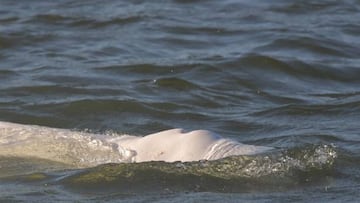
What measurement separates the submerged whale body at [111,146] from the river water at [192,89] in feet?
0.25

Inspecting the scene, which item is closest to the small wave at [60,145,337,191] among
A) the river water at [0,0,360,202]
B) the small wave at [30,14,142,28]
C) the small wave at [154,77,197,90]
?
the river water at [0,0,360,202]

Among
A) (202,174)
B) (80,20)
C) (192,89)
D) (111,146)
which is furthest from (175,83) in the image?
(202,174)

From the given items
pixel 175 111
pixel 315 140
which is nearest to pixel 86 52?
pixel 175 111

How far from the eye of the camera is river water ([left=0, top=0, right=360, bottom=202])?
631cm

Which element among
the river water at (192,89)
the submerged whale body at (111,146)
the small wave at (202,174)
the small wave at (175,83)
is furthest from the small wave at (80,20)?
the small wave at (202,174)

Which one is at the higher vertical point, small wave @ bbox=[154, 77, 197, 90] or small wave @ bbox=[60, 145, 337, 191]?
small wave @ bbox=[60, 145, 337, 191]

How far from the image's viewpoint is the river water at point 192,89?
6.31 meters

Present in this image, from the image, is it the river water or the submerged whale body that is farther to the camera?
the submerged whale body

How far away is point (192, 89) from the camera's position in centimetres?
962

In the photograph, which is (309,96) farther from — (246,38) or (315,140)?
(246,38)

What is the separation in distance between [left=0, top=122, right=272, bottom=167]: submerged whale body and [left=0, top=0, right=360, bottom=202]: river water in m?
0.08

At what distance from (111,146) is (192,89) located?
2.82 meters

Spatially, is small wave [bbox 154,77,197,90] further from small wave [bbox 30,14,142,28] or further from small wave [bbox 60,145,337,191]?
small wave [bbox 60,145,337,191]

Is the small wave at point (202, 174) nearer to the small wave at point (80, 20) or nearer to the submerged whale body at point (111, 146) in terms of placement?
the submerged whale body at point (111, 146)
